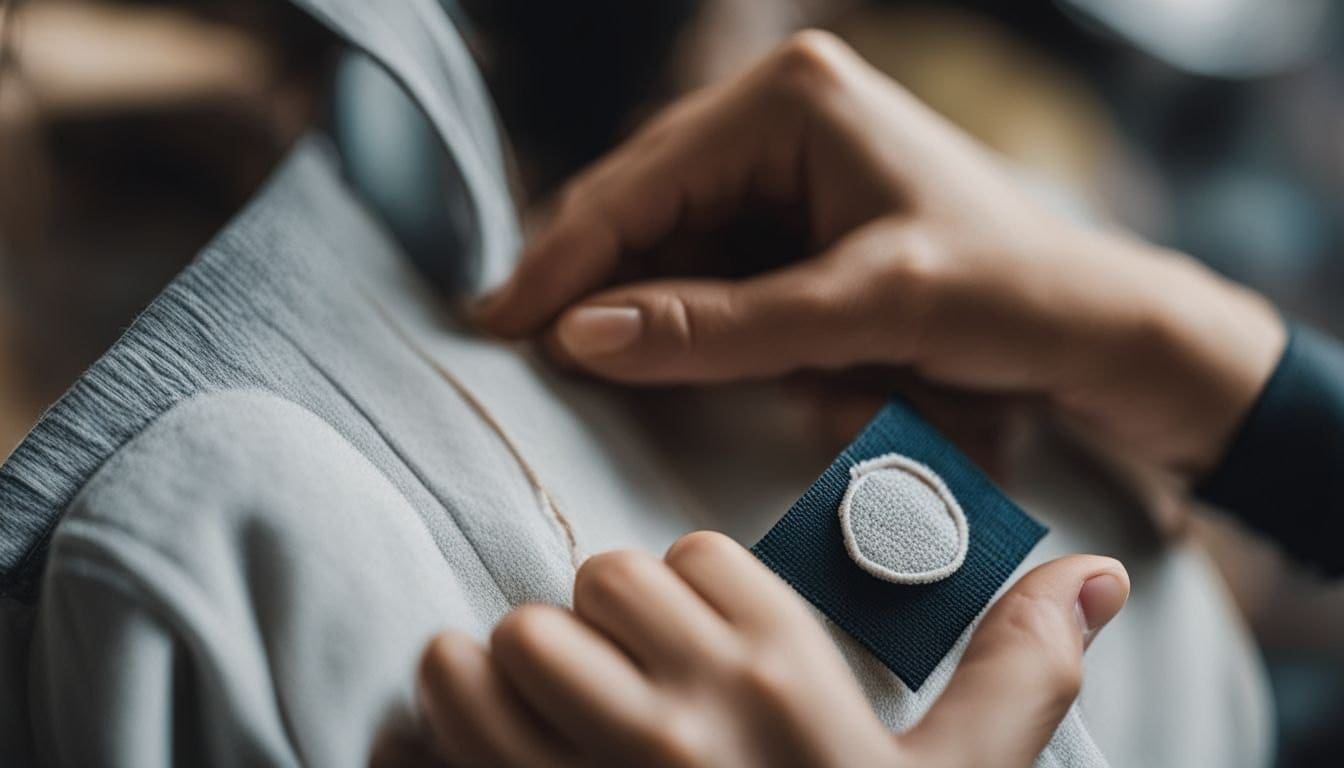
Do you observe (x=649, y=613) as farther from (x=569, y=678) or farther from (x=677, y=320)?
(x=677, y=320)

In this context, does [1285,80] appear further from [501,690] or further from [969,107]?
[501,690]

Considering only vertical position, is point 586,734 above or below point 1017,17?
above

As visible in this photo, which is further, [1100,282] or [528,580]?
[1100,282]

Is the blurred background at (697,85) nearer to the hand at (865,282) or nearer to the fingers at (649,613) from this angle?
the hand at (865,282)

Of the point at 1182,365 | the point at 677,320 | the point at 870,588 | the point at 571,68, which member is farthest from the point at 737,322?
the point at 571,68

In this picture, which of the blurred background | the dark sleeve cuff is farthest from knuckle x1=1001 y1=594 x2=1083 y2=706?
the blurred background

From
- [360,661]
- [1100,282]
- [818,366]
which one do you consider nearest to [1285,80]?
[1100,282]

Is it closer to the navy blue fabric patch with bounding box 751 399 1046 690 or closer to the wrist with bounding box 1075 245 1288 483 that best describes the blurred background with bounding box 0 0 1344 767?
the wrist with bounding box 1075 245 1288 483
